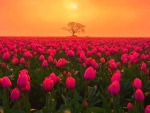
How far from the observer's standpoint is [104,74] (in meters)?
4.83

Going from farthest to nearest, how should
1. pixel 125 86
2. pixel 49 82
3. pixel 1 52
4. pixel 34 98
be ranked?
pixel 1 52
pixel 34 98
pixel 125 86
pixel 49 82

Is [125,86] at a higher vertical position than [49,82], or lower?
lower

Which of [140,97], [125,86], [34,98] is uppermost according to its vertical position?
[140,97]

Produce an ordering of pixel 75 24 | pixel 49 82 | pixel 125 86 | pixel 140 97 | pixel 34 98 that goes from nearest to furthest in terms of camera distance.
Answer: pixel 140 97 < pixel 49 82 < pixel 125 86 < pixel 34 98 < pixel 75 24

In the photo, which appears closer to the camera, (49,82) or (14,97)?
(14,97)

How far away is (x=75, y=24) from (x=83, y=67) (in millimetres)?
78018

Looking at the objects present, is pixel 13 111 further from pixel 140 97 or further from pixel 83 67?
pixel 83 67

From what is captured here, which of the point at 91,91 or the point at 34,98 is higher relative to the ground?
the point at 91,91

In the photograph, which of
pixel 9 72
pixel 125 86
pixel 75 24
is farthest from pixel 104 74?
pixel 75 24

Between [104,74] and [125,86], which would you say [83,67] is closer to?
[104,74]

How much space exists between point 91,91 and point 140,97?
135cm

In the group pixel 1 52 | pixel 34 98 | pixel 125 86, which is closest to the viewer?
pixel 125 86

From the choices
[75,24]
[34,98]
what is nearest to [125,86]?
[34,98]

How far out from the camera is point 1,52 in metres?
7.31
